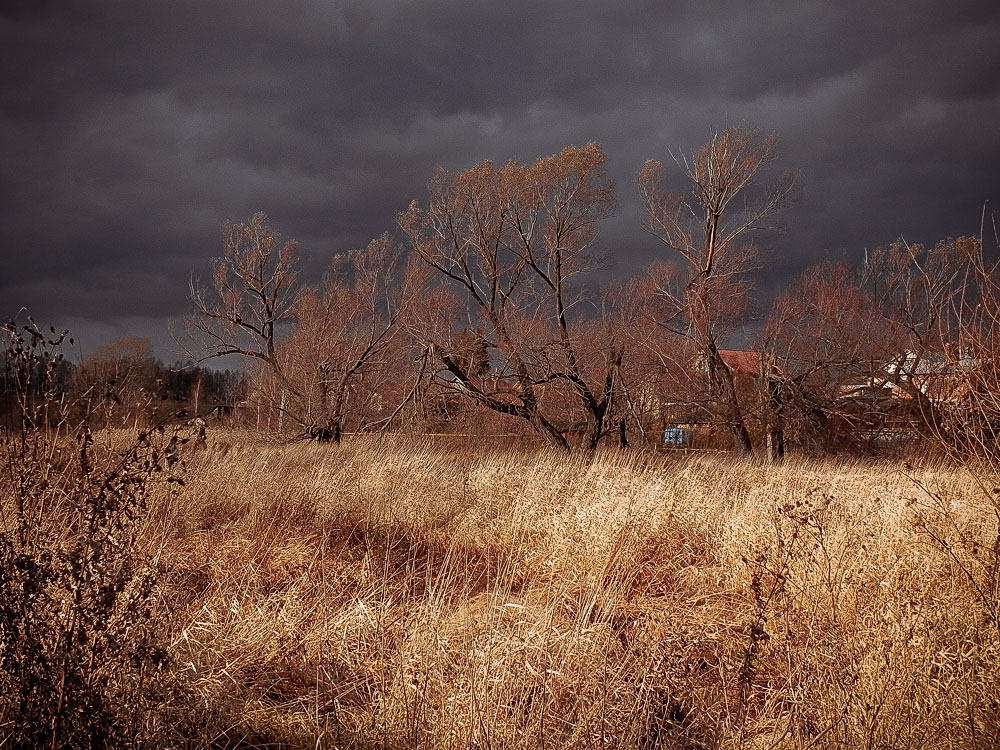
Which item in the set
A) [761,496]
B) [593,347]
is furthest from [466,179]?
[761,496]

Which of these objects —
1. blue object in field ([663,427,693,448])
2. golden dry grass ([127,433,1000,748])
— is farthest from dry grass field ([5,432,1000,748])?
blue object in field ([663,427,693,448])

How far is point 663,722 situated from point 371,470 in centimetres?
648

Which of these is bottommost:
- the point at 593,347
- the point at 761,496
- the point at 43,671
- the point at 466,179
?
the point at 761,496

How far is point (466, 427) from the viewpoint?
16.6 meters

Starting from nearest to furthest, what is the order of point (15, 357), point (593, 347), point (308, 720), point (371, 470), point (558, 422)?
point (15, 357) < point (308, 720) < point (371, 470) < point (593, 347) < point (558, 422)

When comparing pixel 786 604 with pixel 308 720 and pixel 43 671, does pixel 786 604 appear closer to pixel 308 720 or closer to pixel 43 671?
pixel 308 720

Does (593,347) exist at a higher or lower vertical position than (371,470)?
higher

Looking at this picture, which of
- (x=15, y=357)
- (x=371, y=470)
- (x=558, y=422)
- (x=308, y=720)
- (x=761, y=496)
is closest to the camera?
(x=15, y=357)

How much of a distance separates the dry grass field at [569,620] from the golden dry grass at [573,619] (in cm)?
2

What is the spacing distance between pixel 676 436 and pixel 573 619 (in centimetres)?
1389

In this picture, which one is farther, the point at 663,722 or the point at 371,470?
the point at 371,470

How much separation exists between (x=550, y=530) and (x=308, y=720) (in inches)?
164

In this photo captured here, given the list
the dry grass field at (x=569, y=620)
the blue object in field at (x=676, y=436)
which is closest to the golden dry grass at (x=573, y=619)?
the dry grass field at (x=569, y=620)

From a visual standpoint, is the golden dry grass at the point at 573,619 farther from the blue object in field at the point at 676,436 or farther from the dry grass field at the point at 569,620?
the blue object in field at the point at 676,436
